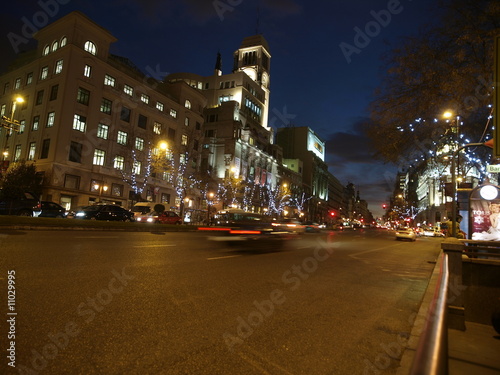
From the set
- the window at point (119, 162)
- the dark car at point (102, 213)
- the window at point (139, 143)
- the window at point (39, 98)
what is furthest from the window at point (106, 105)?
the dark car at point (102, 213)

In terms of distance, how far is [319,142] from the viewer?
127 meters

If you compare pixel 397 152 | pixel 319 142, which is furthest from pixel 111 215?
pixel 319 142

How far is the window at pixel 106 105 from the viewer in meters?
39.7

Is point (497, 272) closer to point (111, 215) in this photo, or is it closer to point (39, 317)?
point (39, 317)

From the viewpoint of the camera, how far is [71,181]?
35.6m

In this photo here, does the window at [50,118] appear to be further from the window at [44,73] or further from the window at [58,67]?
the window at [44,73]

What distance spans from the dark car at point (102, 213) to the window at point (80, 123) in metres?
15.4

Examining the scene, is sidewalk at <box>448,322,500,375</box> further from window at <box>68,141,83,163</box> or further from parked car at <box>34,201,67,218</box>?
window at <box>68,141,83,163</box>

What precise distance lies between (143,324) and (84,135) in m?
38.6

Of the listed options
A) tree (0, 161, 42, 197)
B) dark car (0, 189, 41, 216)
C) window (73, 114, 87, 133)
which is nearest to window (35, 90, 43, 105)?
window (73, 114, 87, 133)

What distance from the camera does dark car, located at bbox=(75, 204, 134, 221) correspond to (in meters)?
24.6

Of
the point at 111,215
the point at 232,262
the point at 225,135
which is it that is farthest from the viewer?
the point at 225,135

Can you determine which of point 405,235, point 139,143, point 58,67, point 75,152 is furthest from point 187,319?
point 139,143

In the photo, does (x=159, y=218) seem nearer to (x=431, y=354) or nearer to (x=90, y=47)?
(x=90, y=47)
